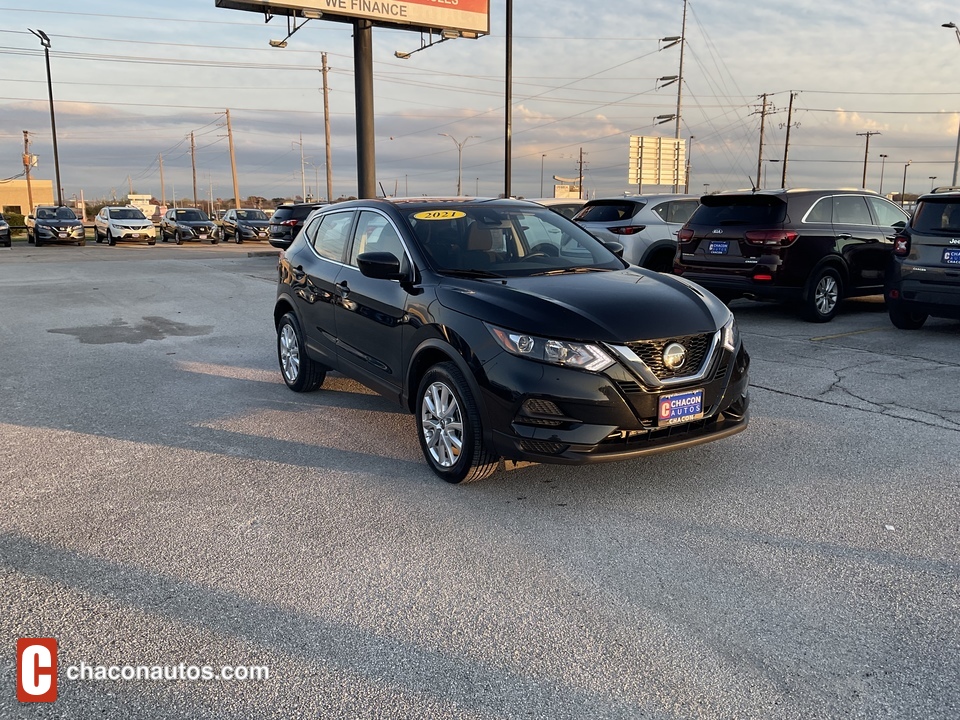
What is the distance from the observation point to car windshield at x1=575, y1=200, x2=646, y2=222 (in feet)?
42.4

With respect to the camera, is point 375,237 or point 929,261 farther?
point 929,261

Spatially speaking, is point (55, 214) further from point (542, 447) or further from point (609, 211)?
point (542, 447)

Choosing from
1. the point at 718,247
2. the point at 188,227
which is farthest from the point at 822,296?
the point at 188,227

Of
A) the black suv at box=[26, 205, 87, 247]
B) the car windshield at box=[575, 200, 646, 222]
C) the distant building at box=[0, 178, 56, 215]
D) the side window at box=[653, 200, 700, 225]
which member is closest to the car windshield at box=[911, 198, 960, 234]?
the side window at box=[653, 200, 700, 225]

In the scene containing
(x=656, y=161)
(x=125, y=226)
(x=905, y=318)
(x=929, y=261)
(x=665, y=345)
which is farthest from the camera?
(x=656, y=161)

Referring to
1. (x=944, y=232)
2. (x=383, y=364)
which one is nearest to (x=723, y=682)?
(x=383, y=364)

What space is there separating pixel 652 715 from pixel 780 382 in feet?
16.7

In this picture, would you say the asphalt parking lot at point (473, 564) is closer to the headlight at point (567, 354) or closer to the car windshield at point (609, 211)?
the headlight at point (567, 354)

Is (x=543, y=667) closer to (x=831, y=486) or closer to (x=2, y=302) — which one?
(x=831, y=486)

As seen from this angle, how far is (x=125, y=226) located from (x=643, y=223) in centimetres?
2695

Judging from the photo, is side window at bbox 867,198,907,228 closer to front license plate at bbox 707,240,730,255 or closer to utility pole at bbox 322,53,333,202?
front license plate at bbox 707,240,730,255

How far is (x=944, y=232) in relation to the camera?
29.0 ft

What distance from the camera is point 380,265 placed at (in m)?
4.98

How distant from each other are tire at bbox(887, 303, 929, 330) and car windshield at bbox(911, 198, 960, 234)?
101cm
